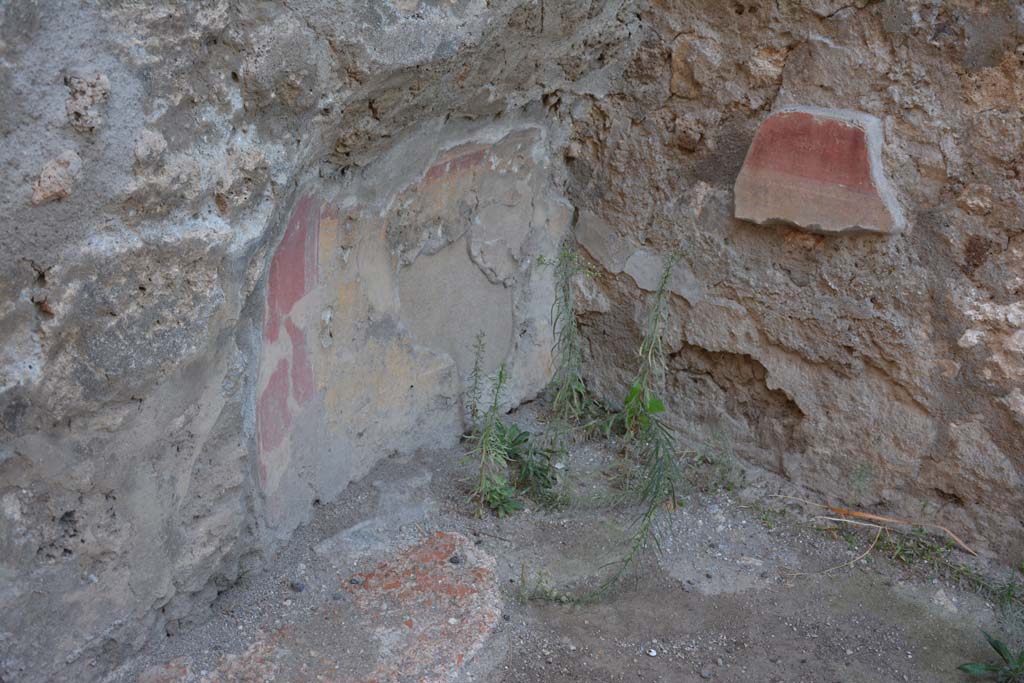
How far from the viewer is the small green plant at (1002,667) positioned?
2137 mm

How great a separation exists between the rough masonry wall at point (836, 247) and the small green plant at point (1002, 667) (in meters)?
0.33

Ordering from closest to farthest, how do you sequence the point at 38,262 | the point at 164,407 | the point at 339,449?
the point at 38,262 → the point at 164,407 → the point at 339,449

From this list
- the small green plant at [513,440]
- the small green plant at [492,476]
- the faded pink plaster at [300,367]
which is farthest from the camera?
the small green plant at [513,440]

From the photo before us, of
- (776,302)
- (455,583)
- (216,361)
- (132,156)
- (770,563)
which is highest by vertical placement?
(132,156)

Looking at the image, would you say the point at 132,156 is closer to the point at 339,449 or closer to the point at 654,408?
the point at 339,449

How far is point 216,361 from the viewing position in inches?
76.5

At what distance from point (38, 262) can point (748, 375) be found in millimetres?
1830

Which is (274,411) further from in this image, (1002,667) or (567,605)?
(1002,667)

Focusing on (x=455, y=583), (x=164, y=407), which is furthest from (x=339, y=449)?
(x=164, y=407)

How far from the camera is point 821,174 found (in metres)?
2.44

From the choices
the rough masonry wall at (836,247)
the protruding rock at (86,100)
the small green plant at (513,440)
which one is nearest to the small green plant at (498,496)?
the small green plant at (513,440)

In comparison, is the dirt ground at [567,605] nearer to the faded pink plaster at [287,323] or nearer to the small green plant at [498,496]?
the small green plant at [498,496]

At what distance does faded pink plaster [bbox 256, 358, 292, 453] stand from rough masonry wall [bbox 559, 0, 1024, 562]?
1086 millimetres

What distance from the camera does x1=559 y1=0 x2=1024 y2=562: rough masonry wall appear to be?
7.63 ft
